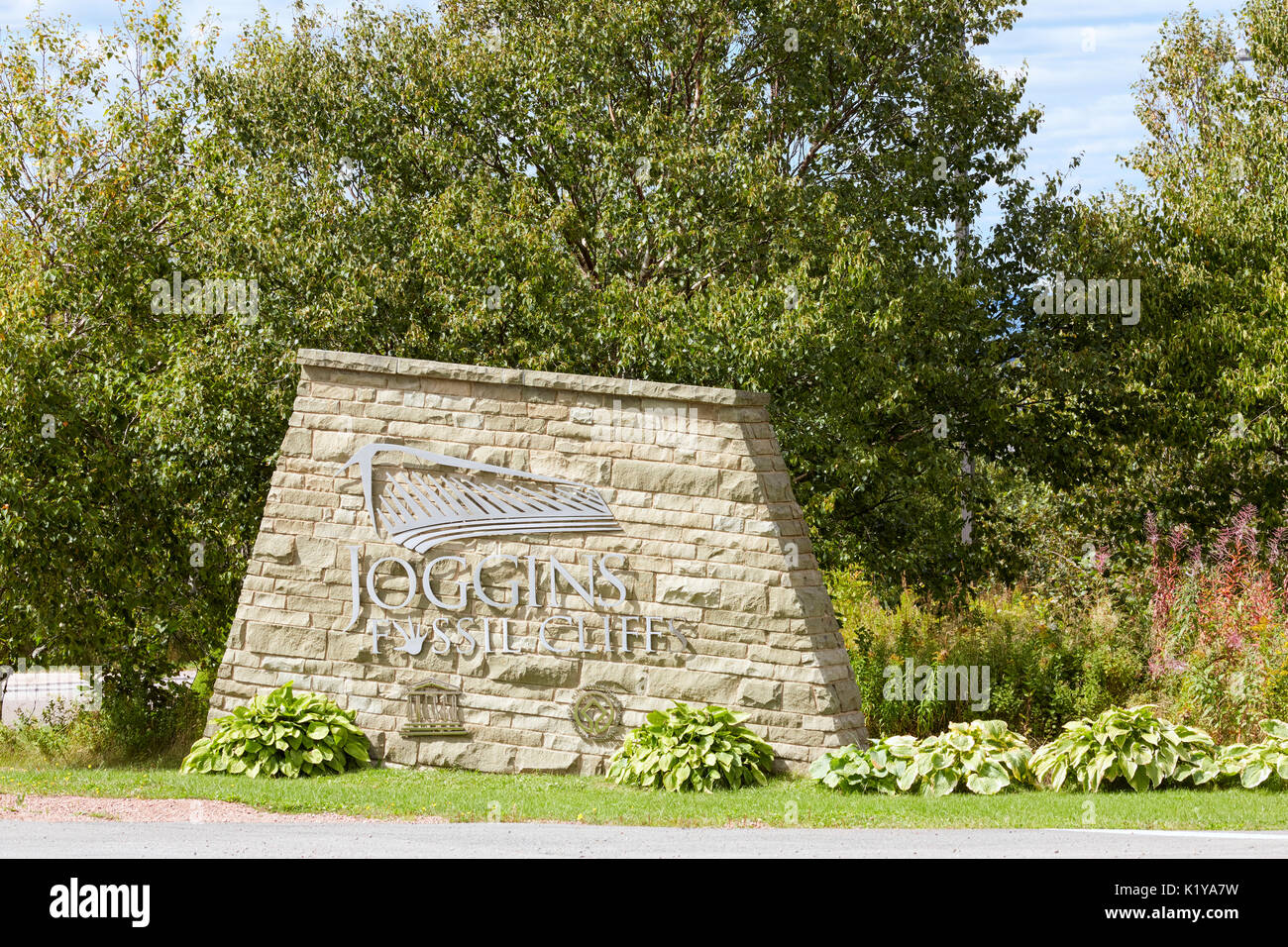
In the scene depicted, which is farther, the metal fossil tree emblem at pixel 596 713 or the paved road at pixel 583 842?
the metal fossil tree emblem at pixel 596 713

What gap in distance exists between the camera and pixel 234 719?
11.2 m

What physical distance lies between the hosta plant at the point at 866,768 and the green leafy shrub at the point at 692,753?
542 mm

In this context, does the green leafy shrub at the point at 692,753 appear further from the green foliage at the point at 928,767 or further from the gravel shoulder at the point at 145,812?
the gravel shoulder at the point at 145,812

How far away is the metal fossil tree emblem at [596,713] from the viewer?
429 inches

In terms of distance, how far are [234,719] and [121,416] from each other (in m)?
5.16

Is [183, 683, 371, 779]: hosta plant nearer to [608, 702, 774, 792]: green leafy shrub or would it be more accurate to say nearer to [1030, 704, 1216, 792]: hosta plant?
[608, 702, 774, 792]: green leafy shrub

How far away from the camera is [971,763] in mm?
9969

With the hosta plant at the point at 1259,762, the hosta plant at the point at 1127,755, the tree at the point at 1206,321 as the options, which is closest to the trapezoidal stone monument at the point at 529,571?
the hosta plant at the point at 1127,755

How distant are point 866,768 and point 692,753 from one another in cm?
141

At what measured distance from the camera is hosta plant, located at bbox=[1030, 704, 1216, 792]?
31.9 ft

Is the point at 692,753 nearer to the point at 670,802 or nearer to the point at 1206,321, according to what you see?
the point at 670,802

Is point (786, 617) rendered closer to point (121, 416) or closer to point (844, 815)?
point (844, 815)

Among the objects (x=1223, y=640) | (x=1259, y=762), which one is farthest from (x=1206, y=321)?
(x=1259, y=762)

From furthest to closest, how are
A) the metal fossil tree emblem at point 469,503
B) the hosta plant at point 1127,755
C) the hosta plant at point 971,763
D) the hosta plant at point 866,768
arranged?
the metal fossil tree emblem at point 469,503 → the hosta plant at point 866,768 → the hosta plant at point 971,763 → the hosta plant at point 1127,755
